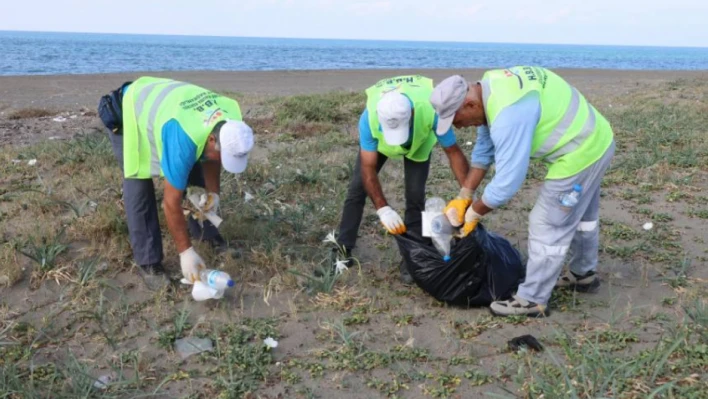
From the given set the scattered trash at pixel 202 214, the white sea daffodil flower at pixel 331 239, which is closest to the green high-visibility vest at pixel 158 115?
the scattered trash at pixel 202 214

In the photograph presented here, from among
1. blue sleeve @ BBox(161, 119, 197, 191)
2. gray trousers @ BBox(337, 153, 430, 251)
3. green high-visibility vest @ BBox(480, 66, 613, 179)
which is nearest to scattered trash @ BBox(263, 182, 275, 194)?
gray trousers @ BBox(337, 153, 430, 251)

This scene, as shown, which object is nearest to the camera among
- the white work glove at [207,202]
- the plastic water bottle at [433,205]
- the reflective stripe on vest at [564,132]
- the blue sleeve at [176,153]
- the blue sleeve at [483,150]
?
the reflective stripe on vest at [564,132]

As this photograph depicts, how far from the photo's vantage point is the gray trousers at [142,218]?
3348mm

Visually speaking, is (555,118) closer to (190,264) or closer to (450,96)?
(450,96)

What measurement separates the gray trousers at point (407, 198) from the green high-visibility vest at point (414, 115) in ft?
0.38

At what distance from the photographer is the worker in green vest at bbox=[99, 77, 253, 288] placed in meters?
2.88

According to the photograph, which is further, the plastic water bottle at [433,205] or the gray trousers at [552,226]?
the plastic water bottle at [433,205]

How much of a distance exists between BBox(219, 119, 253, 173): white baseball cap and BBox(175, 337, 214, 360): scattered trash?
2.64 ft

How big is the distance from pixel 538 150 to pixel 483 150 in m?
0.49

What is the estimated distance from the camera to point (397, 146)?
3279 mm

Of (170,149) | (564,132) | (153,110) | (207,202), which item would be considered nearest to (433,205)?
(564,132)

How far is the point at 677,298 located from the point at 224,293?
7.88 feet

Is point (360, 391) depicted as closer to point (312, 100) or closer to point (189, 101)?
point (189, 101)

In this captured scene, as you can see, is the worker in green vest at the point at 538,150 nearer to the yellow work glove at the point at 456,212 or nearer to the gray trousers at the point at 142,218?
the yellow work glove at the point at 456,212
